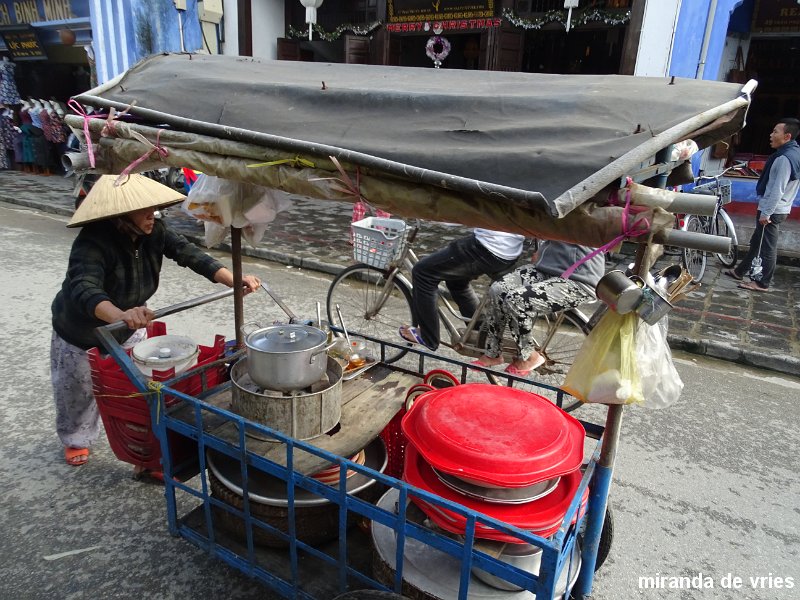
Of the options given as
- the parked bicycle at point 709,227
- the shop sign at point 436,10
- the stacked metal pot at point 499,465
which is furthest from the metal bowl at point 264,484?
the shop sign at point 436,10

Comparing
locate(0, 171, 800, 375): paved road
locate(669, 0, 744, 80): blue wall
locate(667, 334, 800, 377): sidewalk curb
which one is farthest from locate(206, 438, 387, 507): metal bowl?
locate(669, 0, 744, 80): blue wall

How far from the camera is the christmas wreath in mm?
10281

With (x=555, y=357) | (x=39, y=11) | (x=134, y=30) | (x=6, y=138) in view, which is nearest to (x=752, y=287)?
(x=555, y=357)

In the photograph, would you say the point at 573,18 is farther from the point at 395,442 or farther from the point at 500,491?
the point at 500,491

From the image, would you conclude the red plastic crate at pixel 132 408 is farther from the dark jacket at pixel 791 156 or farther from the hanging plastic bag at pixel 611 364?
the dark jacket at pixel 791 156

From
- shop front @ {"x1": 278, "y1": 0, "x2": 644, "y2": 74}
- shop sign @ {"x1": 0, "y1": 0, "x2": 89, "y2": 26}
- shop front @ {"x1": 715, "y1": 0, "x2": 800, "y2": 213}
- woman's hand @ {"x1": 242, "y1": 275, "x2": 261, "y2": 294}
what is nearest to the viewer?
woman's hand @ {"x1": 242, "y1": 275, "x2": 261, "y2": 294}

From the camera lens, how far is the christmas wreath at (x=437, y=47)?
1028cm

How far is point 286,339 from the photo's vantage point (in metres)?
2.37

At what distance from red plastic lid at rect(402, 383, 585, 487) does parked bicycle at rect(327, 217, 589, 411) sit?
73.9 inches

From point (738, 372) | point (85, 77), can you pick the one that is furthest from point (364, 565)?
point (85, 77)

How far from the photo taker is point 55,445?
11.7 feet

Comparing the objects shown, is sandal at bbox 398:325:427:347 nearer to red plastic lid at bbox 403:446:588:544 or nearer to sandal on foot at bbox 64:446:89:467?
sandal on foot at bbox 64:446:89:467

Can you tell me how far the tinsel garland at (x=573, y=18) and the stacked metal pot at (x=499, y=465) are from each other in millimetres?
7750

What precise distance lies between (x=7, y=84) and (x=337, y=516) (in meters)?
16.1
